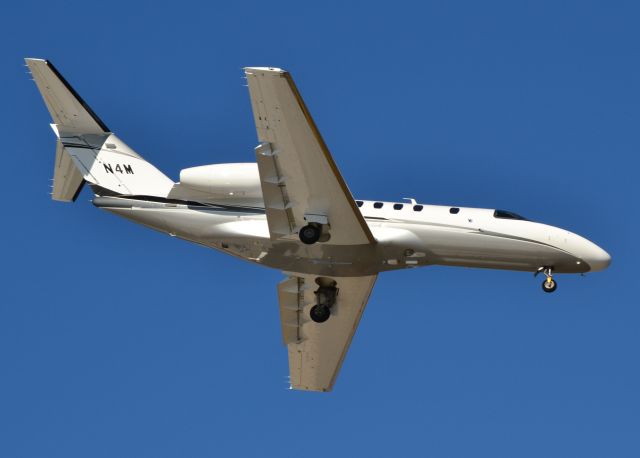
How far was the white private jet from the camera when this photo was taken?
116 ft

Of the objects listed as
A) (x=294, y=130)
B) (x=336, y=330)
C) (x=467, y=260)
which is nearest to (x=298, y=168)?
(x=294, y=130)

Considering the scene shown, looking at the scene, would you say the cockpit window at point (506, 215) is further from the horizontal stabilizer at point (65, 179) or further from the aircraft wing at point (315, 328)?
the horizontal stabilizer at point (65, 179)

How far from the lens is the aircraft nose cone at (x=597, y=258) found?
37375mm

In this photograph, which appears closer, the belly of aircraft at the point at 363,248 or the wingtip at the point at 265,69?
the wingtip at the point at 265,69

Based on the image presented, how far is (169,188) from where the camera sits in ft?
129

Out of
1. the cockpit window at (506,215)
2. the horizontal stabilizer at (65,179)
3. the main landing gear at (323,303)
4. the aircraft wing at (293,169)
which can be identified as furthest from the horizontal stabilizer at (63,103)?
the cockpit window at (506,215)

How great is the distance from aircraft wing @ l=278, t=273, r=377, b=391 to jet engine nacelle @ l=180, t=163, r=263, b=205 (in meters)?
3.22

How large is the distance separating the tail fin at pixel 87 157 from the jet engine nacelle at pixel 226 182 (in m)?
1.86

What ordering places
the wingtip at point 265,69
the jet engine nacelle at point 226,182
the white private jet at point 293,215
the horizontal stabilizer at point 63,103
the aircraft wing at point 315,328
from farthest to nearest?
the aircraft wing at point 315,328 < the horizontal stabilizer at point 63,103 < the jet engine nacelle at point 226,182 < the white private jet at point 293,215 < the wingtip at point 265,69

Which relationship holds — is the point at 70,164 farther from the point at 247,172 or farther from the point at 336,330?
the point at 336,330

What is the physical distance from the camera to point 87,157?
40469 mm

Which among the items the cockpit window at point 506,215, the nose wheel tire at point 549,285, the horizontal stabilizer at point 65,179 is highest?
the cockpit window at point 506,215

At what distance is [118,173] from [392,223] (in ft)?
30.3

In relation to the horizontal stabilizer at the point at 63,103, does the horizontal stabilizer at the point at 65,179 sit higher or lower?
lower
